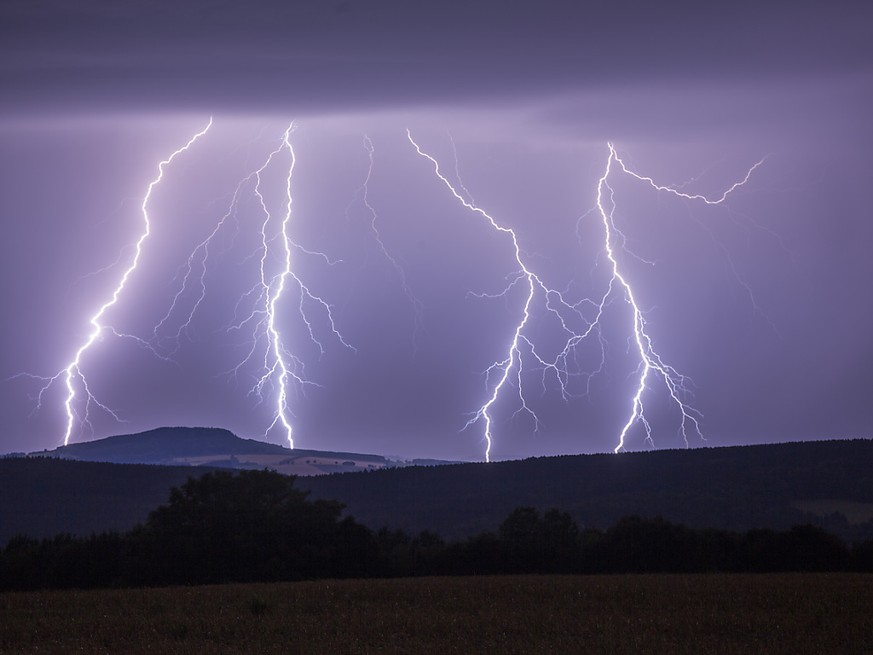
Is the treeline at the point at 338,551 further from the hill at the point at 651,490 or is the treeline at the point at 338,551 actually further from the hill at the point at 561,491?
the hill at the point at 651,490

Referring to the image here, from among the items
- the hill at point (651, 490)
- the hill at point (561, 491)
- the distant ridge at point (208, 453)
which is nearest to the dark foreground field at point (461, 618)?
the hill at point (561, 491)

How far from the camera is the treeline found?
27188 millimetres

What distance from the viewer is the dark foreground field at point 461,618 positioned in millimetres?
14781

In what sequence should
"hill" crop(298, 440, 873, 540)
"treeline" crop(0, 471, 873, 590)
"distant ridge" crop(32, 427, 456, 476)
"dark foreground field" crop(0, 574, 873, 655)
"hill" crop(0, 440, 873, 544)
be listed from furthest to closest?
1. "distant ridge" crop(32, 427, 456, 476)
2. "hill" crop(0, 440, 873, 544)
3. "hill" crop(298, 440, 873, 540)
4. "treeline" crop(0, 471, 873, 590)
5. "dark foreground field" crop(0, 574, 873, 655)

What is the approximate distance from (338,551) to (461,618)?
12899mm

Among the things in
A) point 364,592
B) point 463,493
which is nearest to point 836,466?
point 463,493

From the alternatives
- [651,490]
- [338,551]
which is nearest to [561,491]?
[651,490]

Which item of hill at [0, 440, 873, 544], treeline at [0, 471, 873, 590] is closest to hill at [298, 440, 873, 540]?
hill at [0, 440, 873, 544]

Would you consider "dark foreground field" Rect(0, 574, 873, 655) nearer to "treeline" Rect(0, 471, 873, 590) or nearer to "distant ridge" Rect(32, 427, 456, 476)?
"treeline" Rect(0, 471, 873, 590)

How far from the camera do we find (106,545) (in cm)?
2872

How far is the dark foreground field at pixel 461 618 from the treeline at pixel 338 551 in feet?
19.4

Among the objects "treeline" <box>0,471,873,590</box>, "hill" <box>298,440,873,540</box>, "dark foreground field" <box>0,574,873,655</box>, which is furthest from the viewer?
"hill" <box>298,440,873,540</box>

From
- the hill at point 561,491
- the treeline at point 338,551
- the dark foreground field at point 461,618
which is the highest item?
the hill at point 561,491

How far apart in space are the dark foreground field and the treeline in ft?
19.4
